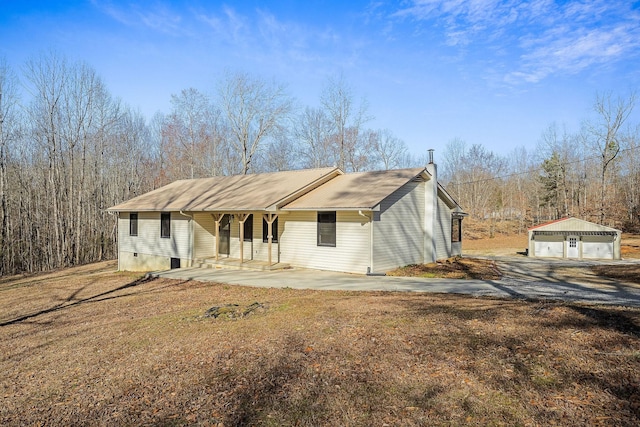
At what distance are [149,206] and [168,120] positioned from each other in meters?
16.3

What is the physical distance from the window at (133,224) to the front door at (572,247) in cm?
2517

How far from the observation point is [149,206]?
773 inches

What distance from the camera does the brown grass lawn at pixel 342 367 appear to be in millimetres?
3744

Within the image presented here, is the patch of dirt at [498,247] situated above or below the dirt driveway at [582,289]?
below

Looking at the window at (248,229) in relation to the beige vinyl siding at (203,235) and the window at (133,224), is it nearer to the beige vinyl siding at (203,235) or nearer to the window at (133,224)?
the beige vinyl siding at (203,235)

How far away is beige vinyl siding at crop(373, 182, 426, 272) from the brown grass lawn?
5306mm

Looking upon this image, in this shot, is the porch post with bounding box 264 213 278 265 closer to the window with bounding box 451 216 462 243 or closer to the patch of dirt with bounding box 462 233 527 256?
the window with bounding box 451 216 462 243

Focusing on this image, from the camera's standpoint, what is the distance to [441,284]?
11.1 m

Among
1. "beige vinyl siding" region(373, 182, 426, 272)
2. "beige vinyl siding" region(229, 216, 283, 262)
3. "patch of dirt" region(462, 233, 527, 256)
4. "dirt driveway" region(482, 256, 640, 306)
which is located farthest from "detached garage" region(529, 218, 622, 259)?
"beige vinyl siding" region(229, 216, 283, 262)

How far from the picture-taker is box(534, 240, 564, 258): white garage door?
23656mm

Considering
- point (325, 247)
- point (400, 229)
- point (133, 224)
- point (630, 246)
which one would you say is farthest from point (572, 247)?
point (133, 224)

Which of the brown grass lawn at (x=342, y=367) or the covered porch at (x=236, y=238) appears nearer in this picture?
the brown grass lawn at (x=342, y=367)

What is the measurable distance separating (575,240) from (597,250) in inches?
47.5

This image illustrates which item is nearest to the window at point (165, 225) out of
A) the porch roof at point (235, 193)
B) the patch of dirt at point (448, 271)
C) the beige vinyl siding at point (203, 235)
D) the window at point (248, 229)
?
the porch roof at point (235, 193)
